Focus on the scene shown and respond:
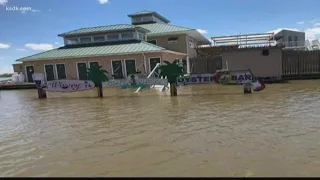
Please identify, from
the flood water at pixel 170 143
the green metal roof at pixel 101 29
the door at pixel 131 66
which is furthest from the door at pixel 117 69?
the flood water at pixel 170 143

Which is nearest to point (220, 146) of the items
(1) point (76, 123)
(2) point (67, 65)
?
(1) point (76, 123)

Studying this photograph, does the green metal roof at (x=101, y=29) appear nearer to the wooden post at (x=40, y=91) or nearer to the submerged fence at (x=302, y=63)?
the wooden post at (x=40, y=91)

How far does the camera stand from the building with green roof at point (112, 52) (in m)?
23.5

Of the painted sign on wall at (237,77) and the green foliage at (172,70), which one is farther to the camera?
the green foliage at (172,70)

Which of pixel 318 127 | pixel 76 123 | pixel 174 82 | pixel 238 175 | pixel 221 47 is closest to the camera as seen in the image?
pixel 238 175

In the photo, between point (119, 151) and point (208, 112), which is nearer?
point (119, 151)

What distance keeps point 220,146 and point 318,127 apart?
2458 mm

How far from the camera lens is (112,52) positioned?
23.6m

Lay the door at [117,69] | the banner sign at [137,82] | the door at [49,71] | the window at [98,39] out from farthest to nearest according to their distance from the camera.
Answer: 1. the window at [98,39]
2. the door at [49,71]
3. the door at [117,69]
4. the banner sign at [137,82]

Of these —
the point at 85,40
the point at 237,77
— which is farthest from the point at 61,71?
the point at 237,77

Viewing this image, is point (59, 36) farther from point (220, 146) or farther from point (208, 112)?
point (220, 146)

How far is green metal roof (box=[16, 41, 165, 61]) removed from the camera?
23453 millimetres

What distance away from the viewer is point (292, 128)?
6.21 m

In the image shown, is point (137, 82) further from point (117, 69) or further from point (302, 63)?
point (302, 63)
